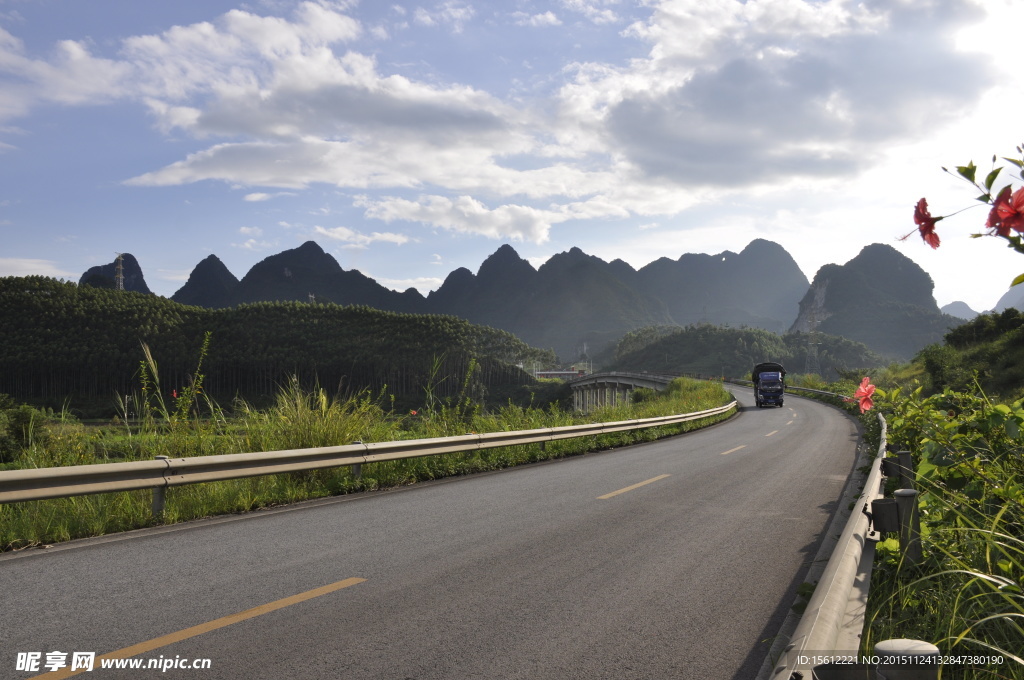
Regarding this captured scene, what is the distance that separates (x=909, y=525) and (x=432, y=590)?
341cm

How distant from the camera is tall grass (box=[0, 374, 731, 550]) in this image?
695cm

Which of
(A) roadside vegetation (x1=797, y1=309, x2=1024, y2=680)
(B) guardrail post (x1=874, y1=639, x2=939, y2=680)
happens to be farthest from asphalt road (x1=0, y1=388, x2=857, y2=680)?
(B) guardrail post (x1=874, y1=639, x2=939, y2=680)

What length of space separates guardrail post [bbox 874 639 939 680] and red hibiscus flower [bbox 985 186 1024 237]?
154 cm

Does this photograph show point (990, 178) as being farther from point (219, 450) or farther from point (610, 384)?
point (610, 384)

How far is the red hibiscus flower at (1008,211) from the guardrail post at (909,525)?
2463 millimetres

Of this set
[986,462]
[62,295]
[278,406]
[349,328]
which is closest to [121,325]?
[62,295]

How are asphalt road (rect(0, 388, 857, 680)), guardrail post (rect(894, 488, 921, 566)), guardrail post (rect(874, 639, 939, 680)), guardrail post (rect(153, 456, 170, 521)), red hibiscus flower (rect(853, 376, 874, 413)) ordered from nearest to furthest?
guardrail post (rect(874, 639, 939, 680))
asphalt road (rect(0, 388, 857, 680))
guardrail post (rect(894, 488, 921, 566))
red hibiscus flower (rect(853, 376, 874, 413))
guardrail post (rect(153, 456, 170, 521))

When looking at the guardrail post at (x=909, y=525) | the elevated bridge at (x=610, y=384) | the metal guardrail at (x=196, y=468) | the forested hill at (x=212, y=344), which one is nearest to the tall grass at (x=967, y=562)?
the guardrail post at (x=909, y=525)

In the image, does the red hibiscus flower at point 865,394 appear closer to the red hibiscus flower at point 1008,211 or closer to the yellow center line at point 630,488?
the red hibiscus flower at point 1008,211

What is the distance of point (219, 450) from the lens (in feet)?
30.7

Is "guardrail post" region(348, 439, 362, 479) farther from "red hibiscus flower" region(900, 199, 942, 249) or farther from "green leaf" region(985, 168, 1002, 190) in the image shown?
"green leaf" region(985, 168, 1002, 190)

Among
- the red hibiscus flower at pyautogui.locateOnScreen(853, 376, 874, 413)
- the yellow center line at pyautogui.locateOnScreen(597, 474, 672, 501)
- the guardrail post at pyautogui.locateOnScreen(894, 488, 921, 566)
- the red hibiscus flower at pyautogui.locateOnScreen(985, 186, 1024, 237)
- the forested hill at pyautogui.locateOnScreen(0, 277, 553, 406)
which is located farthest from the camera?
the forested hill at pyautogui.locateOnScreen(0, 277, 553, 406)

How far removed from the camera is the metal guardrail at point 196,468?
617 centimetres

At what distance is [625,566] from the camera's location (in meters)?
5.65
